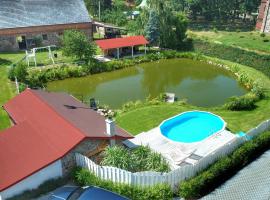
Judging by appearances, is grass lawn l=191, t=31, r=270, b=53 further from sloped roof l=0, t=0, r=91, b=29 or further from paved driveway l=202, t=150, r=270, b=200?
paved driveway l=202, t=150, r=270, b=200

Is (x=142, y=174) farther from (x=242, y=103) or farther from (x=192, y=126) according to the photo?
(x=242, y=103)

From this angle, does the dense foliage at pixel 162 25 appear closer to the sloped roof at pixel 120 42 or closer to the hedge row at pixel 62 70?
the sloped roof at pixel 120 42

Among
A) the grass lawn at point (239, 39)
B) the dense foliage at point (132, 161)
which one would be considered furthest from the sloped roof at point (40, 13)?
the dense foliage at point (132, 161)

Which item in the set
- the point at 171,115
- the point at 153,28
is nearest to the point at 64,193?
the point at 171,115

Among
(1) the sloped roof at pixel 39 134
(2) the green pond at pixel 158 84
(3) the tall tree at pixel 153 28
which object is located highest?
(3) the tall tree at pixel 153 28

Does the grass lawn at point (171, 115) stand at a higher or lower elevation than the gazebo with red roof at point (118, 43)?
lower

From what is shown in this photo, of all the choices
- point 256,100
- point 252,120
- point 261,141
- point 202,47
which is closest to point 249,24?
point 202,47

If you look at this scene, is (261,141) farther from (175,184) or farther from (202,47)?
(202,47)
